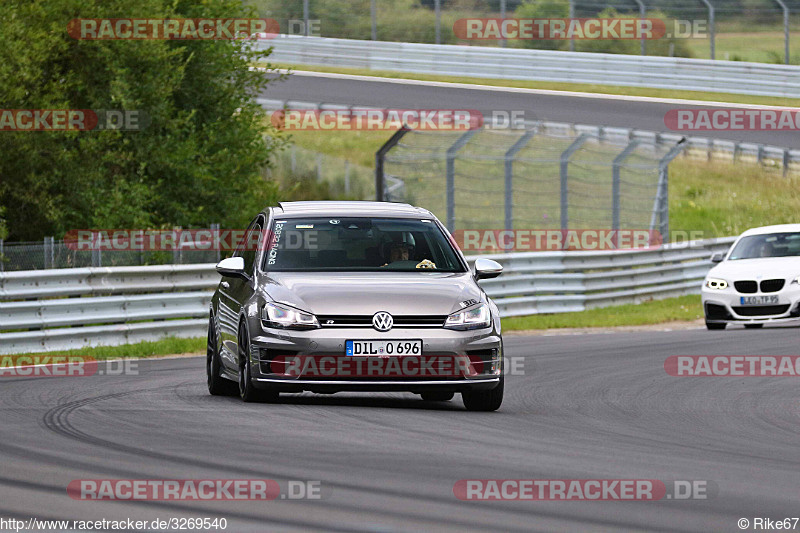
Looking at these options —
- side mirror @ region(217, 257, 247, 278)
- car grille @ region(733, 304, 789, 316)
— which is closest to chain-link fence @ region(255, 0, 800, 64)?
car grille @ region(733, 304, 789, 316)

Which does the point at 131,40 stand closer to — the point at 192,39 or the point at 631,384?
the point at 192,39

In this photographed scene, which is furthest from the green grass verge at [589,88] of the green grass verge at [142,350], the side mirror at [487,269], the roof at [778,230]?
the side mirror at [487,269]

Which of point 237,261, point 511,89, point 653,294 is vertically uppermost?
point 511,89

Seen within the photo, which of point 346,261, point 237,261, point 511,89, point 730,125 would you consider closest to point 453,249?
point 346,261

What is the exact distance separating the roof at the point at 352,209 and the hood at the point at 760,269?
9.65 meters

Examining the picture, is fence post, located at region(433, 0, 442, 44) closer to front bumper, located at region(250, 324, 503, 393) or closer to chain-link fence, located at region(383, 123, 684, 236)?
chain-link fence, located at region(383, 123, 684, 236)

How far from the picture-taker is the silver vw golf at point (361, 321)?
32.8ft

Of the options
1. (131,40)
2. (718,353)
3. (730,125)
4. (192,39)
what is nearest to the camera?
(718,353)

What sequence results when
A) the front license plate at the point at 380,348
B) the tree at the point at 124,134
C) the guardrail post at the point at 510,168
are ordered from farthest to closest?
the guardrail post at the point at 510,168, the tree at the point at 124,134, the front license plate at the point at 380,348

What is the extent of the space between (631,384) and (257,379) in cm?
417

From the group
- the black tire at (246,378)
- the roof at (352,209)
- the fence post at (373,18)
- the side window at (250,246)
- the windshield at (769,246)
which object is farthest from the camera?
the fence post at (373,18)

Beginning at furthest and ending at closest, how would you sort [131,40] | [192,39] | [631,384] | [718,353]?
[192,39], [131,40], [718,353], [631,384]

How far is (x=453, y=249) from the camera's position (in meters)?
11.3

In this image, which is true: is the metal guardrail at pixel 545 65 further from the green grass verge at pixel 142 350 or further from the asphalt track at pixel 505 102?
the green grass verge at pixel 142 350
